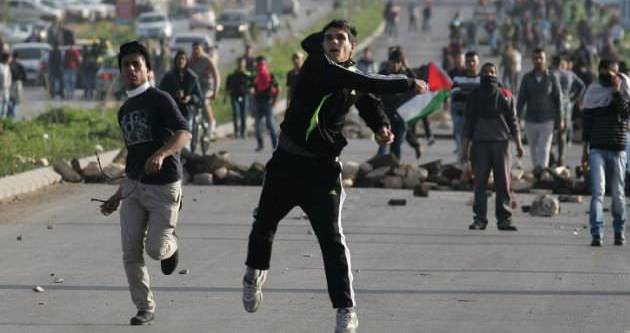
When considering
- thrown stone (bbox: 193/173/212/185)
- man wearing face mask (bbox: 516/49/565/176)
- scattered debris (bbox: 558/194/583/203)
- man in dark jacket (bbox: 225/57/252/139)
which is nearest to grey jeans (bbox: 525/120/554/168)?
man wearing face mask (bbox: 516/49/565/176)

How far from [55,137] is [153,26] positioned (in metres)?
53.7

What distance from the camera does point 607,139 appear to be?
1531 centimetres

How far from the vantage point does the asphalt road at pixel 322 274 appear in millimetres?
10646

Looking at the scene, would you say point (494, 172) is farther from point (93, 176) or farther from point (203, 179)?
point (93, 176)

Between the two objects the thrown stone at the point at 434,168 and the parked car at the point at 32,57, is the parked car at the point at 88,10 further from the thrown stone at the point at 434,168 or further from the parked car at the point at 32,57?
the thrown stone at the point at 434,168

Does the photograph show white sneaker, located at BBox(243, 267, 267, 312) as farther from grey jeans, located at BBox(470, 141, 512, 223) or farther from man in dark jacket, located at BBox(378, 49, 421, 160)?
man in dark jacket, located at BBox(378, 49, 421, 160)

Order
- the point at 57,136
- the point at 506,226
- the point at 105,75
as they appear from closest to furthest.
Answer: the point at 506,226
the point at 57,136
the point at 105,75

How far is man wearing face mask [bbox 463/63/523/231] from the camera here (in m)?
16.8

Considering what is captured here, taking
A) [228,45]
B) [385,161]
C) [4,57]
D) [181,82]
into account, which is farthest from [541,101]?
[228,45]

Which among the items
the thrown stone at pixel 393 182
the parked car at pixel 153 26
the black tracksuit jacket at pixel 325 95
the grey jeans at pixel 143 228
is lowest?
the parked car at pixel 153 26

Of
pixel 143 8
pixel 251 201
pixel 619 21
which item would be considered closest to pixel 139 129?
pixel 251 201

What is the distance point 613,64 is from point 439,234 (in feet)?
7.31

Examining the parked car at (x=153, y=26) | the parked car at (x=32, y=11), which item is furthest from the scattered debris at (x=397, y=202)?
the parked car at (x=32, y=11)

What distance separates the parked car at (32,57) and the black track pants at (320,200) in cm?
4444
